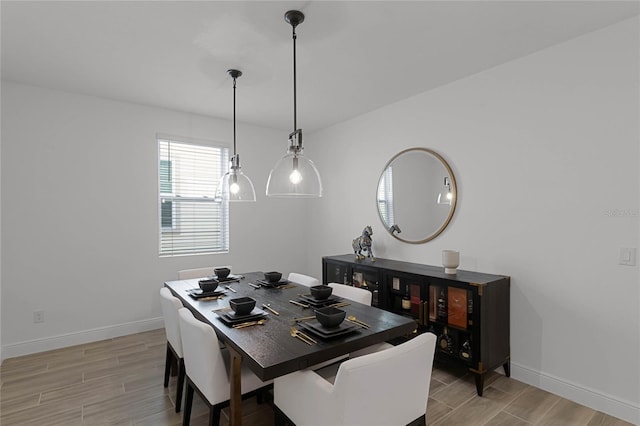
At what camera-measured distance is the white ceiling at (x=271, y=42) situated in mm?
2109

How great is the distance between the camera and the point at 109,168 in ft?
12.2

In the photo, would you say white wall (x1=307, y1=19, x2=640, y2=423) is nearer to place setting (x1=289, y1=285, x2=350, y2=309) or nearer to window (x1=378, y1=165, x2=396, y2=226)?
window (x1=378, y1=165, x2=396, y2=226)

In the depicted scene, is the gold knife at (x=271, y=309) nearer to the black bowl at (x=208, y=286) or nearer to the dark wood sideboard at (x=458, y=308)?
the black bowl at (x=208, y=286)

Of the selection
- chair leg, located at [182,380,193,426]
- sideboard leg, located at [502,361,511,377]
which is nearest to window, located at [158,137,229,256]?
chair leg, located at [182,380,193,426]

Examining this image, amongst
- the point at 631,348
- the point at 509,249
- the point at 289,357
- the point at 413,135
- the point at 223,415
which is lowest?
the point at 223,415

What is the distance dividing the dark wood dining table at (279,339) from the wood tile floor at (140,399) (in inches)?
29.4

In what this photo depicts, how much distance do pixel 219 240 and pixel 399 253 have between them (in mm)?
2434

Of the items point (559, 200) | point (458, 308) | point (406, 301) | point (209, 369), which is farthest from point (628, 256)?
point (209, 369)

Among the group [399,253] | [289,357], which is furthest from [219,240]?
[289,357]

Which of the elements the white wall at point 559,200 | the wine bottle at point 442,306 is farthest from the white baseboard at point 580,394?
the wine bottle at point 442,306

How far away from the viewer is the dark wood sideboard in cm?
257

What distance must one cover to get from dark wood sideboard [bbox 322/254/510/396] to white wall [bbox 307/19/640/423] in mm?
207

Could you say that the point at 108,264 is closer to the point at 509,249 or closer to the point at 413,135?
the point at 413,135

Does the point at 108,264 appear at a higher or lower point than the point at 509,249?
lower
